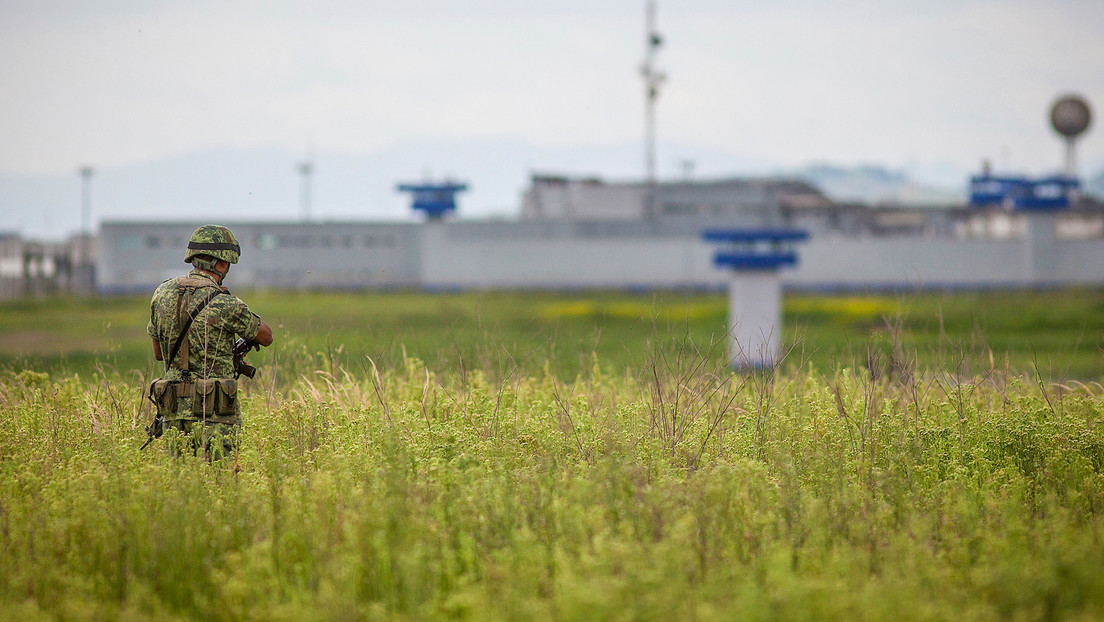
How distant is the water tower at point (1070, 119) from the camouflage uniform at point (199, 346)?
210 feet

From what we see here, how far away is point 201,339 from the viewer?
714 centimetres

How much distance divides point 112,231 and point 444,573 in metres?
57.3

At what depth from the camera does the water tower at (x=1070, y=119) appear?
6003cm

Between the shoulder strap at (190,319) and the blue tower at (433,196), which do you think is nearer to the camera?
the shoulder strap at (190,319)

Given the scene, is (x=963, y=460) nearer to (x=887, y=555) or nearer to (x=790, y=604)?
(x=887, y=555)

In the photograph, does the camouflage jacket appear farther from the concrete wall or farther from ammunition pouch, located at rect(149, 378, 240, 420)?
the concrete wall

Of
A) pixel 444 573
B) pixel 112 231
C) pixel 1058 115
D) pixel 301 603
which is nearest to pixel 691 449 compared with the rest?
pixel 444 573

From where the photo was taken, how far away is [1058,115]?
60562 millimetres

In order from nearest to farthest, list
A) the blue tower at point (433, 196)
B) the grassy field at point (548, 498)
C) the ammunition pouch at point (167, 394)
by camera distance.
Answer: the grassy field at point (548, 498), the ammunition pouch at point (167, 394), the blue tower at point (433, 196)

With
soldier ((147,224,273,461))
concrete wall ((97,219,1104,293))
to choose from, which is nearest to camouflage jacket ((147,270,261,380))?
soldier ((147,224,273,461))

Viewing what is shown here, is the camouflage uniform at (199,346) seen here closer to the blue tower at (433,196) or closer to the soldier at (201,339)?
the soldier at (201,339)

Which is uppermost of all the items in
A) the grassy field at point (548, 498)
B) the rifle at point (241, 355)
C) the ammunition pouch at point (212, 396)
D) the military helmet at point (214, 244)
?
the military helmet at point (214, 244)

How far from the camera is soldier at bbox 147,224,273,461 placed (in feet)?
23.2

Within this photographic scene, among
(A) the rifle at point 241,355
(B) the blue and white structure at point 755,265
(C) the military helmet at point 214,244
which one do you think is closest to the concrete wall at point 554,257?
(B) the blue and white structure at point 755,265
